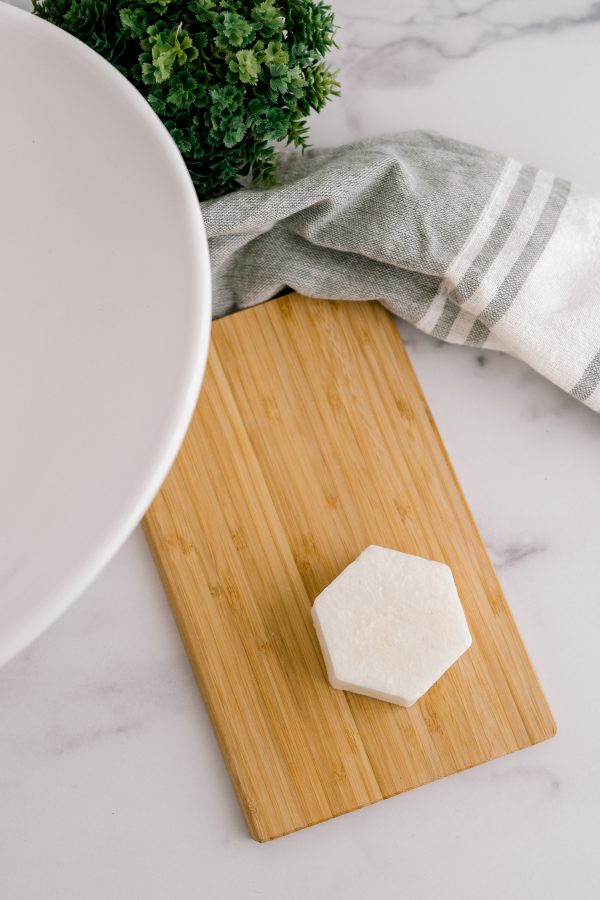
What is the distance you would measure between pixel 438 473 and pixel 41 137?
1.37 feet

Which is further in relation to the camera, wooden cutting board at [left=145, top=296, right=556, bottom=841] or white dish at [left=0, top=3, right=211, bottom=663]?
wooden cutting board at [left=145, top=296, right=556, bottom=841]

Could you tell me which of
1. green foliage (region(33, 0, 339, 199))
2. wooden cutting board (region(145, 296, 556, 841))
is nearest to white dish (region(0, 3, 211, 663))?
green foliage (region(33, 0, 339, 199))

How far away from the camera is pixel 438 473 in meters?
0.72

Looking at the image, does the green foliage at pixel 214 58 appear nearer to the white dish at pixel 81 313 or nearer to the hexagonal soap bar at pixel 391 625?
the white dish at pixel 81 313

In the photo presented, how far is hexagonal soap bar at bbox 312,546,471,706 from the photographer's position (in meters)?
0.65

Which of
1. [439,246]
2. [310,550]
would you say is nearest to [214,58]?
[439,246]

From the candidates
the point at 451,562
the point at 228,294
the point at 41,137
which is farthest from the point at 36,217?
the point at 451,562

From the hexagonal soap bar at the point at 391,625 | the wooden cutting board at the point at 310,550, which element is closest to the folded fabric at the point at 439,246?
the wooden cutting board at the point at 310,550

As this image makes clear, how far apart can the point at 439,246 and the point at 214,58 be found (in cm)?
21

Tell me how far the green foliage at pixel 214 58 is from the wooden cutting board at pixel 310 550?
0.51 ft

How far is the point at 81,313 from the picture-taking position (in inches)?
16.2

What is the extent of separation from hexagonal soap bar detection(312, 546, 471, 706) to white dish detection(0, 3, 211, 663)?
1.03 feet

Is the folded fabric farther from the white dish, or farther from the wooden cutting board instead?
the white dish

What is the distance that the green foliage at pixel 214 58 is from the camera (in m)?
0.57
